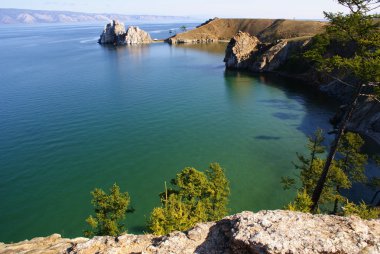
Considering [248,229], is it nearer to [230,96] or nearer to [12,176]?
[12,176]

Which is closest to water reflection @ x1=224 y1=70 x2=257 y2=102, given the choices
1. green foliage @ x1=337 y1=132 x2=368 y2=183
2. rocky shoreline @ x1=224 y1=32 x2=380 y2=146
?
rocky shoreline @ x1=224 y1=32 x2=380 y2=146

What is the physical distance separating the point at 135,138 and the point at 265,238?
6373 cm

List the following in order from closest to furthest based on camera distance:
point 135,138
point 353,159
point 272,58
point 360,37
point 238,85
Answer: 1. point 360,37
2. point 353,159
3. point 135,138
4. point 238,85
5. point 272,58

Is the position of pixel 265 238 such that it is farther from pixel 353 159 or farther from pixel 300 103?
pixel 300 103

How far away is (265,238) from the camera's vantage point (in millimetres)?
13266

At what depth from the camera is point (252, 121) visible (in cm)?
8750

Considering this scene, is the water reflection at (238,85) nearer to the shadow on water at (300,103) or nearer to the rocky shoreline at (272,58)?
the shadow on water at (300,103)

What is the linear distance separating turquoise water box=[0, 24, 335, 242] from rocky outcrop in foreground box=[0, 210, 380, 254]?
28.3 metres

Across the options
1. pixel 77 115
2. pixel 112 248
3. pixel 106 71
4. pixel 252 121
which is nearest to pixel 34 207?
pixel 112 248

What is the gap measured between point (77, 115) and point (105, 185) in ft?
141

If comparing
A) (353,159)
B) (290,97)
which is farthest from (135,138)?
(290,97)

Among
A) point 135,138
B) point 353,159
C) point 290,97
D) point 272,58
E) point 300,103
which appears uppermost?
point 272,58

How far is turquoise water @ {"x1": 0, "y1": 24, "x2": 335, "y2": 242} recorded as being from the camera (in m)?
49.7

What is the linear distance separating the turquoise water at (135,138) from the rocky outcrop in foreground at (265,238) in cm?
2832
